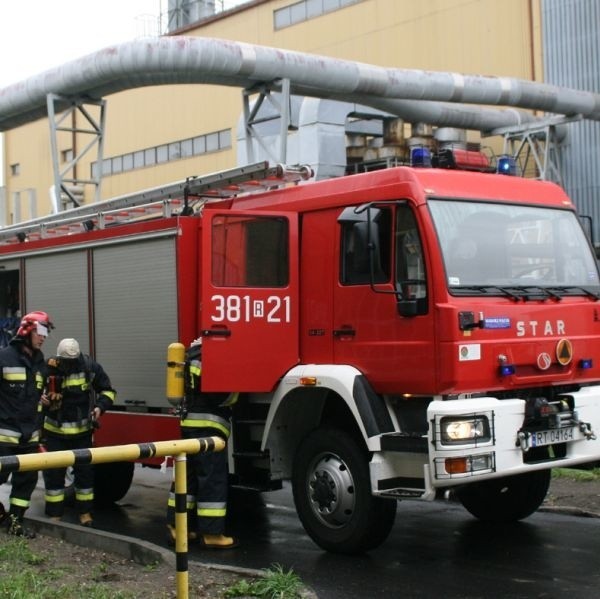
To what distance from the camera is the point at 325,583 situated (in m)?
6.23

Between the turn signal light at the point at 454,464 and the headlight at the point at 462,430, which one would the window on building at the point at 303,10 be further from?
the turn signal light at the point at 454,464

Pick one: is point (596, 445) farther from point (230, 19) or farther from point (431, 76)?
point (230, 19)

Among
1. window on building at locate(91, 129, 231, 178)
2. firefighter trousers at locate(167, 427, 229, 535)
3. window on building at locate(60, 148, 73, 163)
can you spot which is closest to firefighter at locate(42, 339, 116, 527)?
firefighter trousers at locate(167, 427, 229, 535)

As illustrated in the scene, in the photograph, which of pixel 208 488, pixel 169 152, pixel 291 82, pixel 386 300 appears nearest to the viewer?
pixel 386 300

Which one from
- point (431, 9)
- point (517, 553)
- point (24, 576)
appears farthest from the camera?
point (431, 9)

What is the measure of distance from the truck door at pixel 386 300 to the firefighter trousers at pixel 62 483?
260 centimetres

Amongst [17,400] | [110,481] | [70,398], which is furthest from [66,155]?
[17,400]

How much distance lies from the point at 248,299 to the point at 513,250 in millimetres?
2014

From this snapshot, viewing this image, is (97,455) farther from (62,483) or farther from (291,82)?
(291,82)

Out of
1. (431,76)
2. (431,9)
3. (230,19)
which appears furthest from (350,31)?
(431,76)

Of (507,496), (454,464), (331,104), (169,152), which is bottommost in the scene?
(507,496)

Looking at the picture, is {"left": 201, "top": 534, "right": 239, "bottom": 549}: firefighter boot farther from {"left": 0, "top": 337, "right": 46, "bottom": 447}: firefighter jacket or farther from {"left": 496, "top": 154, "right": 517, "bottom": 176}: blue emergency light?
{"left": 496, "top": 154, "right": 517, "bottom": 176}: blue emergency light

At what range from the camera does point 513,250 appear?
276 inches

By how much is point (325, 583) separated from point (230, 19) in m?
27.5
